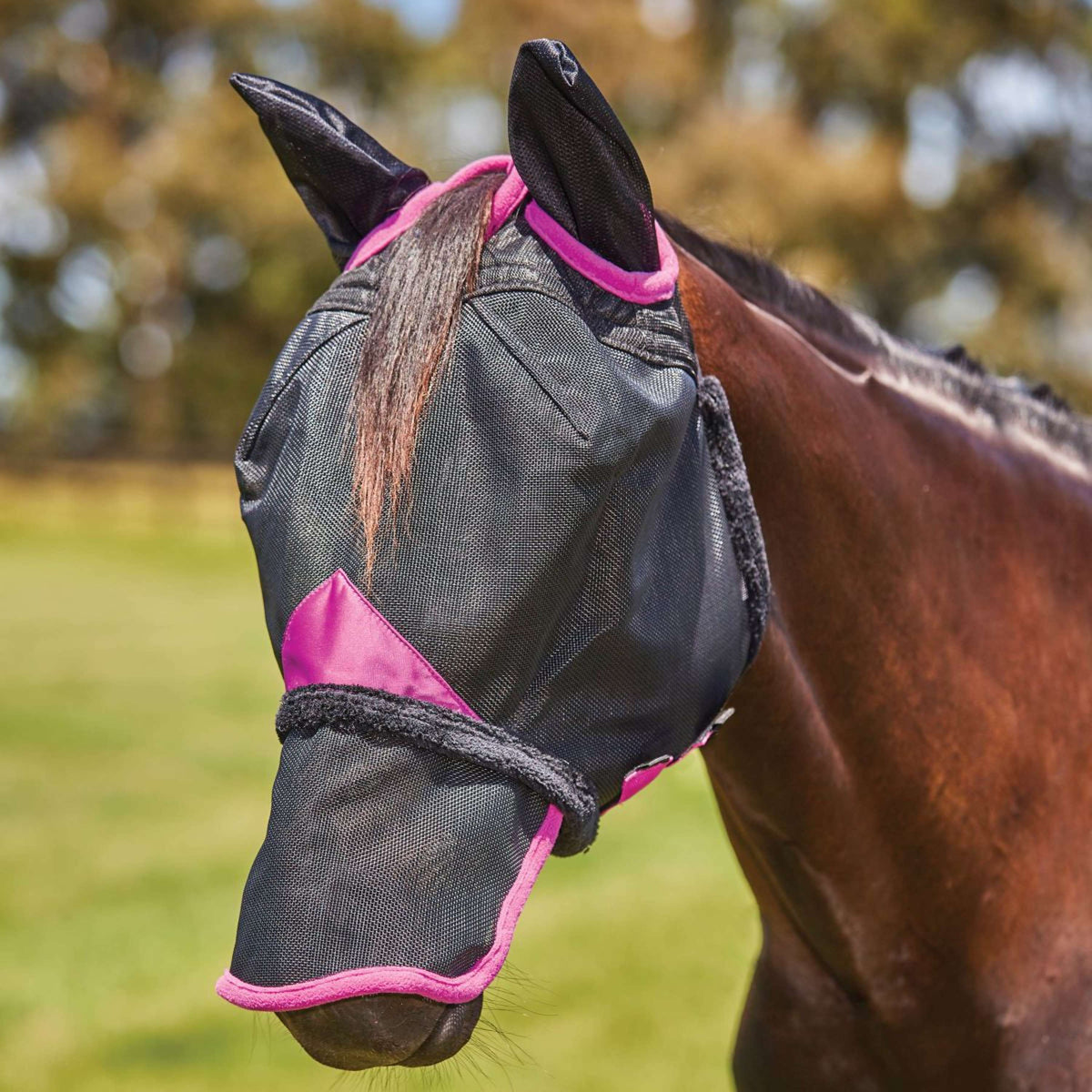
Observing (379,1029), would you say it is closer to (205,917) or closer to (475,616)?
(475,616)

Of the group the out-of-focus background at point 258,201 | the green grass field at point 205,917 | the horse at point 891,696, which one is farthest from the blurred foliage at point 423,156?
the horse at point 891,696

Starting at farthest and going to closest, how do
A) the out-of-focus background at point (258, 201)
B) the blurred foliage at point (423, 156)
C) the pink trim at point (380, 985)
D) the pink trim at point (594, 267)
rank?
the blurred foliage at point (423, 156) → the out-of-focus background at point (258, 201) → the pink trim at point (594, 267) → the pink trim at point (380, 985)

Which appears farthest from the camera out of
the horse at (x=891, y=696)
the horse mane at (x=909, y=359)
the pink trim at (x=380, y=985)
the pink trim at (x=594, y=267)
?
the horse mane at (x=909, y=359)

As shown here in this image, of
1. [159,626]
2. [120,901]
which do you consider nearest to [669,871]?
[120,901]

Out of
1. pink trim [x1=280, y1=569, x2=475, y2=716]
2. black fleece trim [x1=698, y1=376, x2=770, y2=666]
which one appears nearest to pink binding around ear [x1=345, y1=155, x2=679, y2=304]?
black fleece trim [x1=698, y1=376, x2=770, y2=666]

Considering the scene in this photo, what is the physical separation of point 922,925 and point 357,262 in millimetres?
1205

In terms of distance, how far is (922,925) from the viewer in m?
1.80

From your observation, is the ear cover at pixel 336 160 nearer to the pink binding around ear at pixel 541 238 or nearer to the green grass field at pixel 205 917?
the pink binding around ear at pixel 541 238

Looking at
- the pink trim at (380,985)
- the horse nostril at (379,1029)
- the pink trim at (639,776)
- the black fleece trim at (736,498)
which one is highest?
the black fleece trim at (736,498)

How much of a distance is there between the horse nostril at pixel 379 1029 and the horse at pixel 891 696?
36 cm

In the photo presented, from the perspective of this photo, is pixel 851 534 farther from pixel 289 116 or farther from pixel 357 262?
pixel 289 116

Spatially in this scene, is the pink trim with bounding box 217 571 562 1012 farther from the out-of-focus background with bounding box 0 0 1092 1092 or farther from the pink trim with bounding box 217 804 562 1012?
the out-of-focus background with bounding box 0 0 1092 1092

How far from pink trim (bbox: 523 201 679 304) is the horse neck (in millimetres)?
196

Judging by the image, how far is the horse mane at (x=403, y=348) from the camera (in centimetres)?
122
